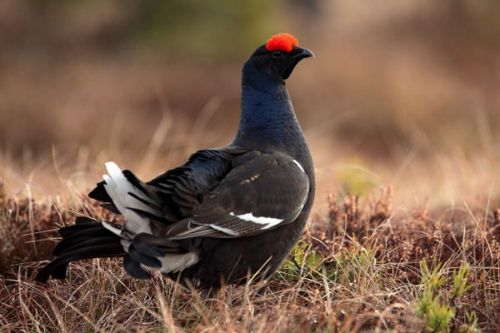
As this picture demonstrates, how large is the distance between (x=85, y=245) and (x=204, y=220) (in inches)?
20.7

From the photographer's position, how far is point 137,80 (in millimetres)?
15523

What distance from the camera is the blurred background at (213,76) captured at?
42.6 feet

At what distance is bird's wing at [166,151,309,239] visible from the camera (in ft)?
11.6

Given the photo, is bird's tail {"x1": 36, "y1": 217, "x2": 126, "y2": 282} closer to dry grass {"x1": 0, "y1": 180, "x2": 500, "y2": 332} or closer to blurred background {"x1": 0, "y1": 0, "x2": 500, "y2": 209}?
dry grass {"x1": 0, "y1": 180, "x2": 500, "y2": 332}

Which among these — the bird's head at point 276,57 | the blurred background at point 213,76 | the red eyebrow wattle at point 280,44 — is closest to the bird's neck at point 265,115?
the bird's head at point 276,57

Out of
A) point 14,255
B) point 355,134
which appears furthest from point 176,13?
point 14,255

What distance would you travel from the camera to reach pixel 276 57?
432 centimetres

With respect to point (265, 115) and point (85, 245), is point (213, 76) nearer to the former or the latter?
point (265, 115)

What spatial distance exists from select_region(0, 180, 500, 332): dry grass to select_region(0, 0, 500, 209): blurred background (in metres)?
5.98

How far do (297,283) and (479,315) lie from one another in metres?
0.79

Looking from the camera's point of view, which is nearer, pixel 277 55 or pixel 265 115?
pixel 265 115

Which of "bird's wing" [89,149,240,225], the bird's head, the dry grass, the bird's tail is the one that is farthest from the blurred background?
the bird's tail

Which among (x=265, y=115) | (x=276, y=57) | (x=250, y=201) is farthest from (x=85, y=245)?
(x=276, y=57)

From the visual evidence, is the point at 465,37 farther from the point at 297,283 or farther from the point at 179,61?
the point at 297,283
